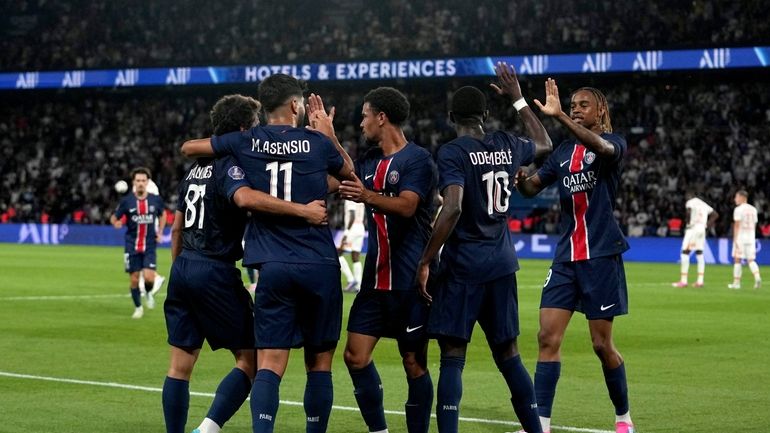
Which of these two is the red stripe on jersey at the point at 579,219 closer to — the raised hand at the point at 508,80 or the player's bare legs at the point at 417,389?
the raised hand at the point at 508,80

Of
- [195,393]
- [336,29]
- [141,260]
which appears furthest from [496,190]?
[336,29]

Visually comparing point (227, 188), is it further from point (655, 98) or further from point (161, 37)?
point (161, 37)

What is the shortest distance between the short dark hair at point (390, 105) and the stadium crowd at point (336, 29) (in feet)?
110

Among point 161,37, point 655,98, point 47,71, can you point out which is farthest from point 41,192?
point 655,98

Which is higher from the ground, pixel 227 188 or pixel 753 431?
pixel 227 188

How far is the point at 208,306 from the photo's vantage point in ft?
24.8

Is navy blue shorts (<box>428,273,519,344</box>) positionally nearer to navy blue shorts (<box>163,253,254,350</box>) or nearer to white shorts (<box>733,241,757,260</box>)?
navy blue shorts (<box>163,253,254,350</box>)

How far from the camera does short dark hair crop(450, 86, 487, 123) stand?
25.4ft

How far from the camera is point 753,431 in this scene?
891 cm

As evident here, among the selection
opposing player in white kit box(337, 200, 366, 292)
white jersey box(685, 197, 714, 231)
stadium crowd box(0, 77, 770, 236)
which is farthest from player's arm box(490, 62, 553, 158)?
stadium crowd box(0, 77, 770, 236)

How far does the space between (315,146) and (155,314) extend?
11.9m

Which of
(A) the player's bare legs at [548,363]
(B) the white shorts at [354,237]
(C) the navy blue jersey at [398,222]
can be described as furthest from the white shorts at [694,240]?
(C) the navy blue jersey at [398,222]

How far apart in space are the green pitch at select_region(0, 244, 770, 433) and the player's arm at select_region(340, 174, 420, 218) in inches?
85.3

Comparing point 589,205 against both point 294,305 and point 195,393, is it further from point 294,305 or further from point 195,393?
point 195,393
